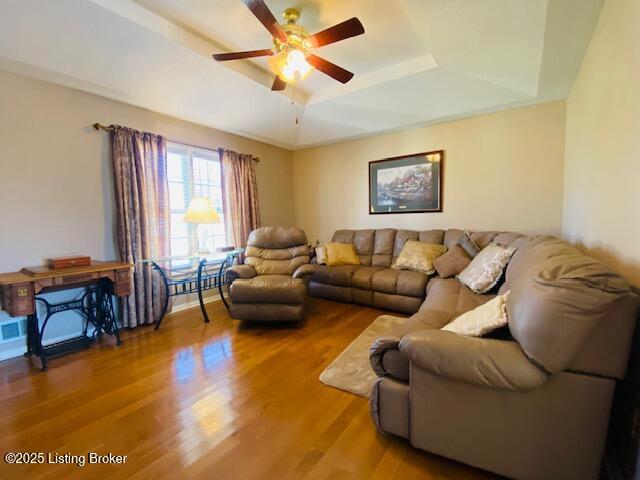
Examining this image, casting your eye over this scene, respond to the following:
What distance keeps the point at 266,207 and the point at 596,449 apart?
14.8 feet

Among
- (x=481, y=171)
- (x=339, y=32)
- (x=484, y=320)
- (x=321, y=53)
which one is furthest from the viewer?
(x=481, y=171)

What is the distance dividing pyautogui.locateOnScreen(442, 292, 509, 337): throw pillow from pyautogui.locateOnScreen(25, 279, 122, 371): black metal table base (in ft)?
9.76

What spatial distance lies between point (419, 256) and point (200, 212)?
106 inches

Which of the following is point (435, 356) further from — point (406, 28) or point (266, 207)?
point (266, 207)

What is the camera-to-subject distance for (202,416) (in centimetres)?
168

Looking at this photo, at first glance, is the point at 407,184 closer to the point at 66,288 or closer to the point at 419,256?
the point at 419,256

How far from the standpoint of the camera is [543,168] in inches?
129

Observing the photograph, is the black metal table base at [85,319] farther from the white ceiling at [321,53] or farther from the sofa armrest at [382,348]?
the sofa armrest at [382,348]

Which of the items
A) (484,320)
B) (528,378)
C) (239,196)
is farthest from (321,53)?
(528,378)

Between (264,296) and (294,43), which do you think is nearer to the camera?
(294,43)

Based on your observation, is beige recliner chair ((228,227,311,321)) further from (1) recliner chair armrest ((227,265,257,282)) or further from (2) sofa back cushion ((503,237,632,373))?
(2) sofa back cushion ((503,237,632,373))

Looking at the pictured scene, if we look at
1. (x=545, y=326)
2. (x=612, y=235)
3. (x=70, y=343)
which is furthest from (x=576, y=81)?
(x=70, y=343)

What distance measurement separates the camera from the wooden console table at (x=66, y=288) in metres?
2.14

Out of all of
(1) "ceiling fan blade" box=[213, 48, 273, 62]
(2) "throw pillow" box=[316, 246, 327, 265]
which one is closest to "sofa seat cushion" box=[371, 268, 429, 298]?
(2) "throw pillow" box=[316, 246, 327, 265]
